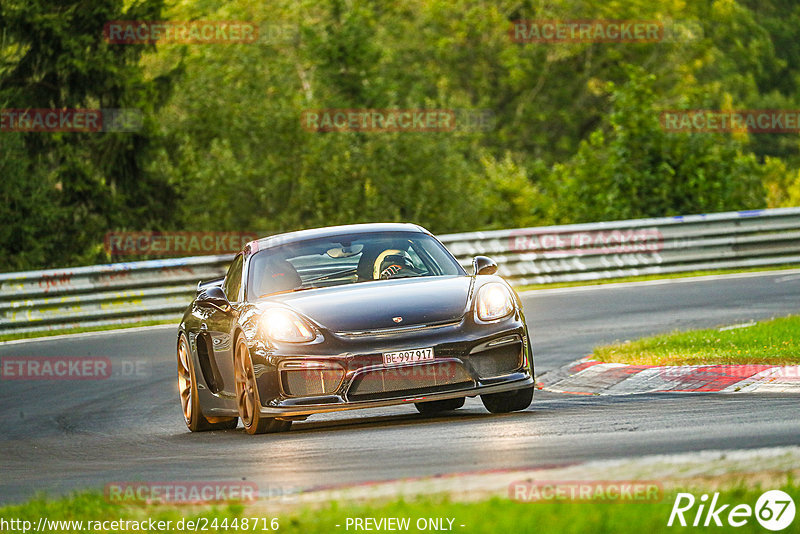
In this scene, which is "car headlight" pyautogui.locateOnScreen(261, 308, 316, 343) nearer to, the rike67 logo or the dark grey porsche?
the dark grey porsche

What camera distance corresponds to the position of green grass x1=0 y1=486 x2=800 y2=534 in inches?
202

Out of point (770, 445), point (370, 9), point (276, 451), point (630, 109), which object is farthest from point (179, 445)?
point (370, 9)

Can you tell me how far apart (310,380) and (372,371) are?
1.32 feet

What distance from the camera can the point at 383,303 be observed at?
31.2 ft

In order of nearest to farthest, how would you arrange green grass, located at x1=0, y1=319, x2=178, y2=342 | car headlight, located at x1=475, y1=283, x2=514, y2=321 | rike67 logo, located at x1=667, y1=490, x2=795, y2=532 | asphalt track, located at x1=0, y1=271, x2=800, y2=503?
rike67 logo, located at x1=667, y1=490, x2=795, y2=532 → asphalt track, located at x1=0, y1=271, x2=800, y2=503 → car headlight, located at x1=475, y1=283, x2=514, y2=321 → green grass, located at x1=0, y1=319, x2=178, y2=342

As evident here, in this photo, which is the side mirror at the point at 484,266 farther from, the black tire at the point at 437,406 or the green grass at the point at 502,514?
the green grass at the point at 502,514

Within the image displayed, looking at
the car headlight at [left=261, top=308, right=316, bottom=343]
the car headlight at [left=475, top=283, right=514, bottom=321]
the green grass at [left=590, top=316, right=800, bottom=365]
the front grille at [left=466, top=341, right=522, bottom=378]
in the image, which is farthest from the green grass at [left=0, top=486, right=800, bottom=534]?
the green grass at [left=590, top=316, right=800, bottom=365]

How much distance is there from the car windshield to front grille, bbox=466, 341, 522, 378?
1.11 metres

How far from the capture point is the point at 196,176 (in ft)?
111

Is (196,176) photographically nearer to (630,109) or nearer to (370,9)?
(630,109)

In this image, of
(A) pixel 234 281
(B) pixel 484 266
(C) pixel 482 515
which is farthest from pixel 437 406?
(C) pixel 482 515

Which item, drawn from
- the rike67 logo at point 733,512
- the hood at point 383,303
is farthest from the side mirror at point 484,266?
the rike67 logo at point 733,512

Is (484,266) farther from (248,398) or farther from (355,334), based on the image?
(248,398)

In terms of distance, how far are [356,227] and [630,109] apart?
1838 centimetres
